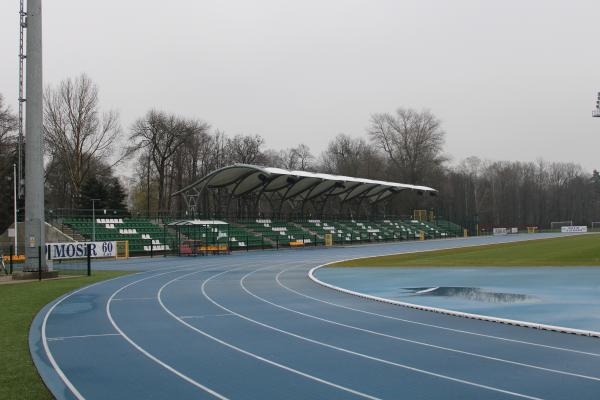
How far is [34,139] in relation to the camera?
78.4ft

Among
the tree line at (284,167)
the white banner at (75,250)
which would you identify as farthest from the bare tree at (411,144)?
the white banner at (75,250)

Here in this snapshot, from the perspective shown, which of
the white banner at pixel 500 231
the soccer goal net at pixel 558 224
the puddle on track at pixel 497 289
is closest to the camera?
the puddle on track at pixel 497 289

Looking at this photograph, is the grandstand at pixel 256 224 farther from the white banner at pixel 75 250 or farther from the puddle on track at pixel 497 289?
the puddle on track at pixel 497 289

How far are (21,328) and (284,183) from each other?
147 ft

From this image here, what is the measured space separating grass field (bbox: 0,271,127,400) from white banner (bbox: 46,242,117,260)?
7.43 metres

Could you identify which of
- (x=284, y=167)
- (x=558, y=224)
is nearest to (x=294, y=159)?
(x=284, y=167)

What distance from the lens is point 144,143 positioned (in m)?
59.8

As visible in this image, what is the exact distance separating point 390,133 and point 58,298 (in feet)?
257

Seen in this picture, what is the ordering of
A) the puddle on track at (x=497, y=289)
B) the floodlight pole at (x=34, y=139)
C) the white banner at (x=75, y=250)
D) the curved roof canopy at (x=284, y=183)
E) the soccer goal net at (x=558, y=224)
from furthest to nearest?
1. the soccer goal net at (x=558, y=224)
2. the curved roof canopy at (x=284, y=183)
3. the white banner at (x=75, y=250)
4. the floodlight pole at (x=34, y=139)
5. the puddle on track at (x=497, y=289)

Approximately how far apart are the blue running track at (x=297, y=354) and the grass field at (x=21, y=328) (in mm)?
209

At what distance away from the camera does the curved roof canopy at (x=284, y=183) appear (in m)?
49.3

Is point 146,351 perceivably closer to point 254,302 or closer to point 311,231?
point 254,302

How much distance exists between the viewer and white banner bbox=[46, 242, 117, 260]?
29944 millimetres

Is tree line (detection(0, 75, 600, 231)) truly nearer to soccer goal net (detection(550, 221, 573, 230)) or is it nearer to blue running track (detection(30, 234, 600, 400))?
soccer goal net (detection(550, 221, 573, 230))
